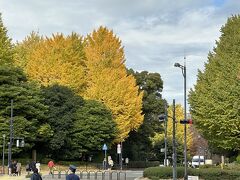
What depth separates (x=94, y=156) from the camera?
228 feet

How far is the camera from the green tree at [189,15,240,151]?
4737cm

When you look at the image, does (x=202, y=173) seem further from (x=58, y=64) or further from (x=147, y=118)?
(x=147, y=118)

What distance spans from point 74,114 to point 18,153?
31.0ft

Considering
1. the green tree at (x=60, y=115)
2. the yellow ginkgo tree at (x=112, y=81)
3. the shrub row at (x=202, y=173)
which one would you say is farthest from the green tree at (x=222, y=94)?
the green tree at (x=60, y=115)

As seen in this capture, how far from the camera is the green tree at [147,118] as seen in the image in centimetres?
7794

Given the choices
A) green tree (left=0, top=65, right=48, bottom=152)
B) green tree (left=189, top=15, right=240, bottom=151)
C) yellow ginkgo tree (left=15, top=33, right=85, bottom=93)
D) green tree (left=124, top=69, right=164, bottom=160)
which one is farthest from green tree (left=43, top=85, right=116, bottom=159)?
green tree (left=189, top=15, right=240, bottom=151)

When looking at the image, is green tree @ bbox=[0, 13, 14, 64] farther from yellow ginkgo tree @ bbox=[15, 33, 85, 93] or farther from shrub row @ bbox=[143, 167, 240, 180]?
shrub row @ bbox=[143, 167, 240, 180]

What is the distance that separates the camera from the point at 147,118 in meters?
79.7

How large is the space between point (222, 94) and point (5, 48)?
1197 inches

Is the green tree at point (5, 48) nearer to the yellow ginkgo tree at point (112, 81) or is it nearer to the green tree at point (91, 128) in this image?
the yellow ginkgo tree at point (112, 81)

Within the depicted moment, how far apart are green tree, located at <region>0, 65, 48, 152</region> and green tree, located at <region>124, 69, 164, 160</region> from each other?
21.2 m

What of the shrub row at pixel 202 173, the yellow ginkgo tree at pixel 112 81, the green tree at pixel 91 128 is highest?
the yellow ginkgo tree at pixel 112 81

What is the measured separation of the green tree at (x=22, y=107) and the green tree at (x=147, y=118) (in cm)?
2123

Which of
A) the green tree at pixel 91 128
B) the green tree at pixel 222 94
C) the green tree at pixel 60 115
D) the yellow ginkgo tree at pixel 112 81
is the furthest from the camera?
the yellow ginkgo tree at pixel 112 81
